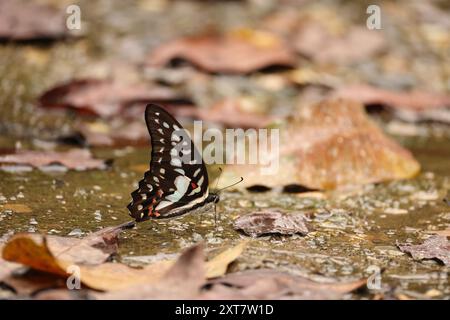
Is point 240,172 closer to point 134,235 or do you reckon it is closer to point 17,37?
point 134,235

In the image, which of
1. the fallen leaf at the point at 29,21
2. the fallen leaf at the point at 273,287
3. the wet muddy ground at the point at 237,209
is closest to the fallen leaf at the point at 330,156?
the wet muddy ground at the point at 237,209

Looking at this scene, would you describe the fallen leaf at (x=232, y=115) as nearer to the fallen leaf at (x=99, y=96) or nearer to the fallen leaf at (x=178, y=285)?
the fallen leaf at (x=99, y=96)

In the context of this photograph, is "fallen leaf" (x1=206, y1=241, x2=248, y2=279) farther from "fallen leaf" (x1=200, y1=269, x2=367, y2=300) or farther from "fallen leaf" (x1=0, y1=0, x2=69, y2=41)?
"fallen leaf" (x1=0, y1=0, x2=69, y2=41)

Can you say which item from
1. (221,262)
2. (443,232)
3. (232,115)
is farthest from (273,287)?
(232,115)

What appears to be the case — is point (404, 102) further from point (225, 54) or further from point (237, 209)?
point (237, 209)
